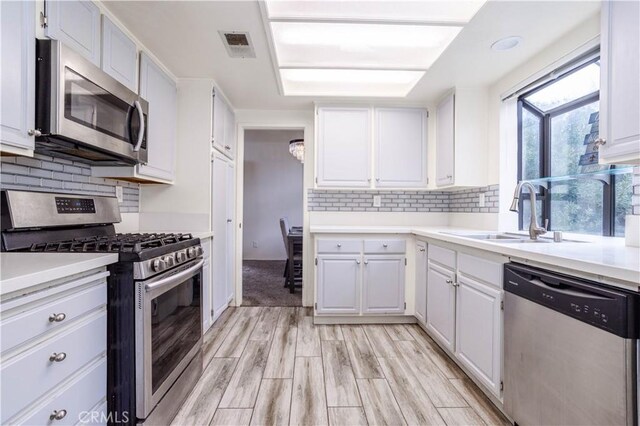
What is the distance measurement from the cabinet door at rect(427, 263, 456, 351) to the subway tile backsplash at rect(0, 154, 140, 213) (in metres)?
2.52

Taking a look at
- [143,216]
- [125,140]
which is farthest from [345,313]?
[125,140]

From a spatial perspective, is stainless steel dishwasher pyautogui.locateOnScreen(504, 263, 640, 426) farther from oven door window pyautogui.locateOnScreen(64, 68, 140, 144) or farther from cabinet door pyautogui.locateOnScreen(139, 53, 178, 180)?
cabinet door pyautogui.locateOnScreen(139, 53, 178, 180)

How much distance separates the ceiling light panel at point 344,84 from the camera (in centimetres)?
286

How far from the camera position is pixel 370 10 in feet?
6.01

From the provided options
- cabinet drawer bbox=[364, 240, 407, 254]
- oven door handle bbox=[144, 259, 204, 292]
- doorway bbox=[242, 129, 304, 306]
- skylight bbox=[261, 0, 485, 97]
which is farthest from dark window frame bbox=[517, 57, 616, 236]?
doorway bbox=[242, 129, 304, 306]

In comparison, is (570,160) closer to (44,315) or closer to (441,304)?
(441,304)

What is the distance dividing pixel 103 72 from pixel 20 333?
52.7 inches

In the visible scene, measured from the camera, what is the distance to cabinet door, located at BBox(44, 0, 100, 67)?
52.8 inches

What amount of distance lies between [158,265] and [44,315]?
1.52 ft

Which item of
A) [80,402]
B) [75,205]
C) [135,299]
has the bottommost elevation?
[80,402]

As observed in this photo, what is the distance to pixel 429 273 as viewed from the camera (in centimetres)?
252

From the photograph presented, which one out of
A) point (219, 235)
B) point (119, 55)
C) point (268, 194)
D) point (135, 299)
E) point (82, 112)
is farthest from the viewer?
point (268, 194)

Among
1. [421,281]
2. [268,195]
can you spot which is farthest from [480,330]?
[268,195]

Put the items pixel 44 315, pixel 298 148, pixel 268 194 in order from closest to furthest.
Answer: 1. pixel 44 315
2. pixel 298 148
3. pixel 268 194
